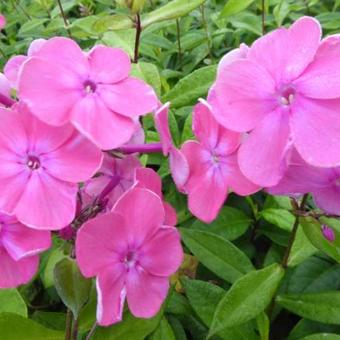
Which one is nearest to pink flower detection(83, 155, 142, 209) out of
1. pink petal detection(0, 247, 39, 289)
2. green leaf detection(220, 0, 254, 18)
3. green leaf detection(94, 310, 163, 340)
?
pink petal detection(0, 247, 39, 289)

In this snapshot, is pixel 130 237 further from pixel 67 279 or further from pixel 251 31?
pixel 251 31

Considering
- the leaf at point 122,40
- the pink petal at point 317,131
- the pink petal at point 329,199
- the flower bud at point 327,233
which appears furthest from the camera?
the leaf at point 122,40

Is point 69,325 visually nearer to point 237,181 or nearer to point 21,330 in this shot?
point 21,330

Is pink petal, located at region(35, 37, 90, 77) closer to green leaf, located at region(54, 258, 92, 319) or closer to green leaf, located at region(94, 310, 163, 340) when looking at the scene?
green leaf, located at region(54, 258, 92, 319)

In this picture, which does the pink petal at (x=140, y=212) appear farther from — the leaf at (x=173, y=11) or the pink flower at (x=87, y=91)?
the leaf at (x=173, y=11)

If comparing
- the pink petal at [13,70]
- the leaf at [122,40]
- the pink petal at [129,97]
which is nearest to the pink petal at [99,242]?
the pink petal at [129,97]

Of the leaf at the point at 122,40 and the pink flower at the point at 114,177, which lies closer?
the pink flower at the point at 114,177

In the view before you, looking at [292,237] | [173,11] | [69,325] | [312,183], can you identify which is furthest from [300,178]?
[173,11]
